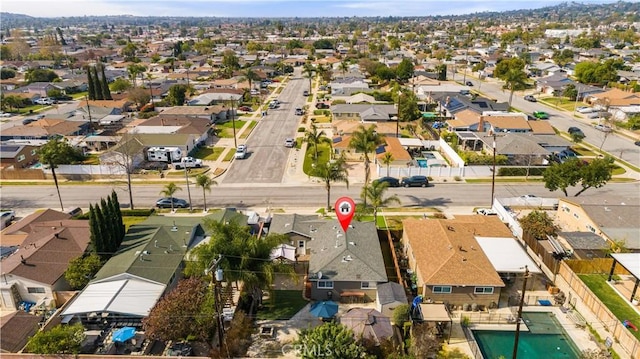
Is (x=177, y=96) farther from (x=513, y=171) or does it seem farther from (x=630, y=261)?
(x=630, y=261)

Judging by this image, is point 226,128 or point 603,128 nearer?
point 603,128

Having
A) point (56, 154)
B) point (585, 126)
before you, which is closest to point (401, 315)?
point (56, 154)

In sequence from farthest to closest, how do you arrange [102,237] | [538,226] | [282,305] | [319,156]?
[319,156], [538,226], [102,237], [282,305]

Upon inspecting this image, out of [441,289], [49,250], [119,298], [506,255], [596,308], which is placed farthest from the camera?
[49,250]

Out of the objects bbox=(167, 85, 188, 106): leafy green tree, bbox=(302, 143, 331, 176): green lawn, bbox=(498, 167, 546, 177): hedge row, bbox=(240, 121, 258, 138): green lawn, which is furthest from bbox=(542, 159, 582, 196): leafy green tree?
bbox=(167, 85, 188, 106): leafy green tree

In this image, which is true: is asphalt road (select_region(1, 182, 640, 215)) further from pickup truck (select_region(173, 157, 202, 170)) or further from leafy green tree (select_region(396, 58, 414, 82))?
leafy green tree (select_region(396, 58, 414, 82))
